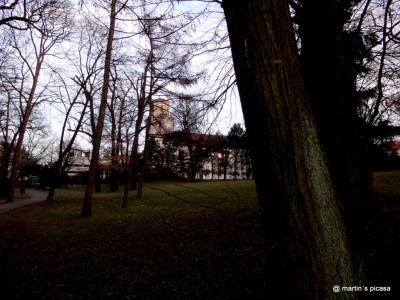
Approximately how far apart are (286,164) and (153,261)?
18.0 feet

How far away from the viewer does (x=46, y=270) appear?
5.67 m

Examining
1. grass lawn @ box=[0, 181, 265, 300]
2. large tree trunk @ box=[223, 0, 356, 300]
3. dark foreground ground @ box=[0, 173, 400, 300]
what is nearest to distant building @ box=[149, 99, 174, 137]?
grass lawn @ box=[0, 181, 265, 300]

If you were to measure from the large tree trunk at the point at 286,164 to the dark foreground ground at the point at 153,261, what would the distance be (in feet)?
0.65

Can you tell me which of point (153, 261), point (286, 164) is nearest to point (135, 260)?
point (153, 261)

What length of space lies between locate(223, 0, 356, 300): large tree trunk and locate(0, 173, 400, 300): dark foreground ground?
20 centimetres

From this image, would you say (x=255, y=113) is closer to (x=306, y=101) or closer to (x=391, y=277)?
(x=306, y=101)

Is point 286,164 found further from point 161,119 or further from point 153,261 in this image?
point 161,119

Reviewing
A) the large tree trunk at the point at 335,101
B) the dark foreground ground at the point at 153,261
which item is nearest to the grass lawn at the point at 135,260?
the dark foreground ground at the point at 153,261

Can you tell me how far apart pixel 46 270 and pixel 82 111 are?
17.9 meters

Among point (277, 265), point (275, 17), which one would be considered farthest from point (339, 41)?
point (277, 265)

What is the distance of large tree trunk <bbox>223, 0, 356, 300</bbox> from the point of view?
1.30m

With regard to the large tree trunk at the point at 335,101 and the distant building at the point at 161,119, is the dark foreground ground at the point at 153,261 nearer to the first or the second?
the large tree trunk at the point at 335,101

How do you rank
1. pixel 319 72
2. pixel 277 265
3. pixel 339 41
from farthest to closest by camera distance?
1. pixel 339 41
2. pixel 319 72
3. pixel 277 265

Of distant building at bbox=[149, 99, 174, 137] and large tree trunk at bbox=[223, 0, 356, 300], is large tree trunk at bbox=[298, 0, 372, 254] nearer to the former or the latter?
large tree trunk at bbox=[223, 0, 356, 300]
